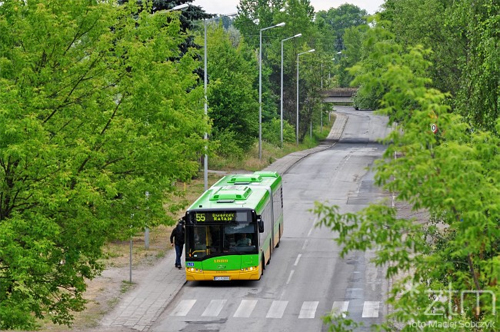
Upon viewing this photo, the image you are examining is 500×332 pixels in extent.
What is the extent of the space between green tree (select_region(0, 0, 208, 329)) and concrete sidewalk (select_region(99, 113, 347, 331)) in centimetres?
350

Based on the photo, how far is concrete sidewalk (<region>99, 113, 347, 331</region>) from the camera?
82.0ft

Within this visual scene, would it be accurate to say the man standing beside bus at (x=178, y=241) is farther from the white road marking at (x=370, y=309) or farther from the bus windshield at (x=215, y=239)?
the white road marking at (x=370, y=309)

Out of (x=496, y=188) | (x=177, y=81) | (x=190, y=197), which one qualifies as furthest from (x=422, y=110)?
(x=190, y=197)

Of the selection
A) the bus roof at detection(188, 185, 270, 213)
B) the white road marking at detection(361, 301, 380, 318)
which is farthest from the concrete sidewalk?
the white road marking at detection(361, 301, 380, 318)

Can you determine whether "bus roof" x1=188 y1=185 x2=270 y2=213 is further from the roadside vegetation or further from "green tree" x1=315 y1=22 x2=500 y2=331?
"green tree" x1=315 y1=22 x2=500 y2=331

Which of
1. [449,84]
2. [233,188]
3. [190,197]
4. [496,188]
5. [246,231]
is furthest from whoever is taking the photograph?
[449,84]

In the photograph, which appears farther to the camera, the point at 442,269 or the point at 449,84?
the point at 449,84

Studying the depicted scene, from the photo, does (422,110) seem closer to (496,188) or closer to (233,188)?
(496,188)

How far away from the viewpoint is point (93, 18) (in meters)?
21.0

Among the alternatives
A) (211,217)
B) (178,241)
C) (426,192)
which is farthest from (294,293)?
(426,192)

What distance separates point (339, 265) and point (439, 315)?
2153cm

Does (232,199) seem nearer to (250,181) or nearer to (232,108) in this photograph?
(250,181)

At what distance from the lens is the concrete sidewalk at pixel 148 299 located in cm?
2498

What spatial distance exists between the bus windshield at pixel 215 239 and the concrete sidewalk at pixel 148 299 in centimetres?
155
